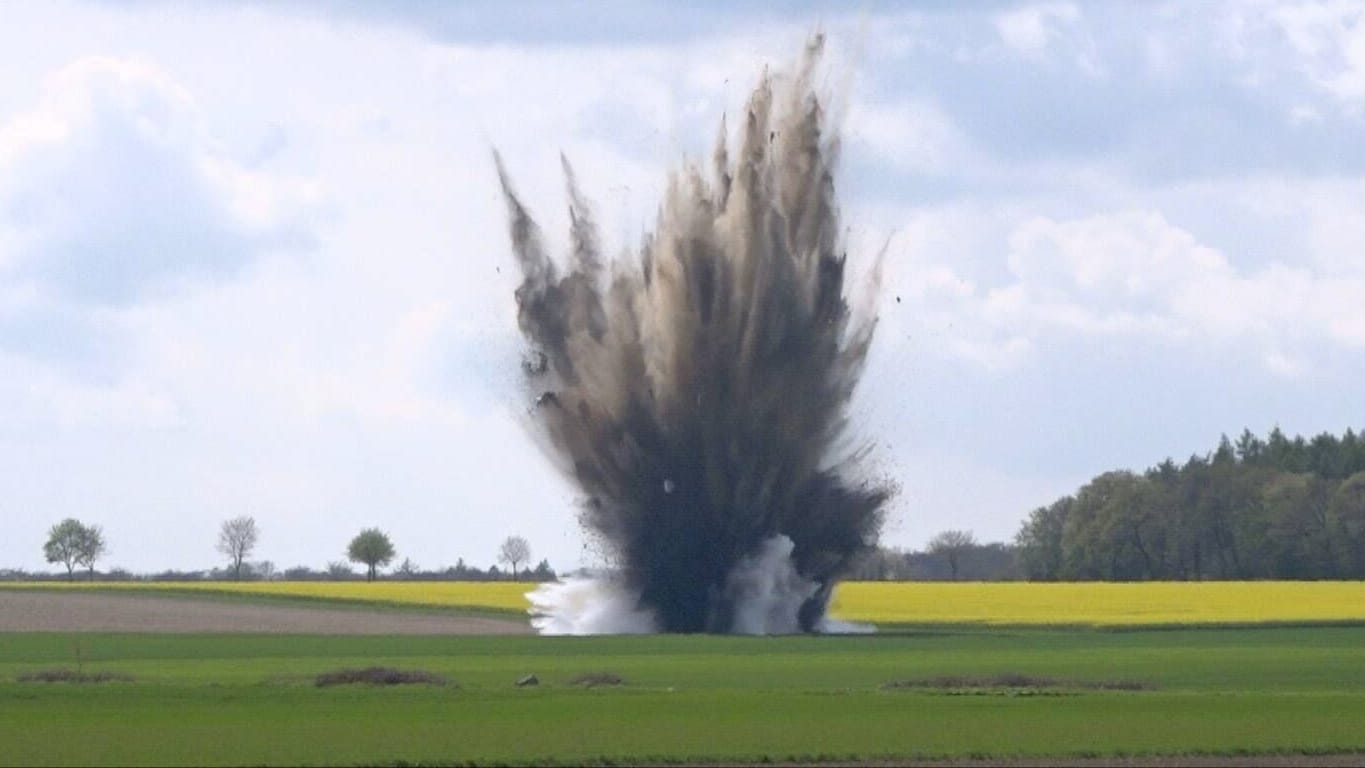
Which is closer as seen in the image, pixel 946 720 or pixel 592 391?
pixel 946 720

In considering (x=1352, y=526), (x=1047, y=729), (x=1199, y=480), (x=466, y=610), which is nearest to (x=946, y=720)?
(x=1047, y=729)

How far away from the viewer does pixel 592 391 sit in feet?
327

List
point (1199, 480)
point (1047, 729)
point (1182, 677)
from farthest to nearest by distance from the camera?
point (1199, 480) < point (1182, 677) < point (1047, 729)

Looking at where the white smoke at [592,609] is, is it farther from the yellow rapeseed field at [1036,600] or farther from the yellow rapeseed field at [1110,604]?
the yellow rapeseed field at [1110,604]

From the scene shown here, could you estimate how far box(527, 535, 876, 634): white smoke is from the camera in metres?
98.8

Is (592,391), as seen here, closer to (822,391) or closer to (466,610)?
(822,391)

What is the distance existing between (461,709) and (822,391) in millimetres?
47095

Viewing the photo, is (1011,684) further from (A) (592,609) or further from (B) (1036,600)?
(B) (1036,600)

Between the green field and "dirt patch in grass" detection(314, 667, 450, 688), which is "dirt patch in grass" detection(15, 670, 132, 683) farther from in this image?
"dirt patch in grass" detection(314, 667, 450, 688)

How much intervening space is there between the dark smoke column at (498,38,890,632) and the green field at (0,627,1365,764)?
31.5 feet

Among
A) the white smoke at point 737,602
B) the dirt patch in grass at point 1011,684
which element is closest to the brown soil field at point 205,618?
the white smoke at point 737,602

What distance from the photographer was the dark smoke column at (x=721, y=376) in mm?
98188

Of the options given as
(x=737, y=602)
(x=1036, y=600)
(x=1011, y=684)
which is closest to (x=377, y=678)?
(x=1011, y=684)

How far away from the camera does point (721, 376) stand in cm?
9888
